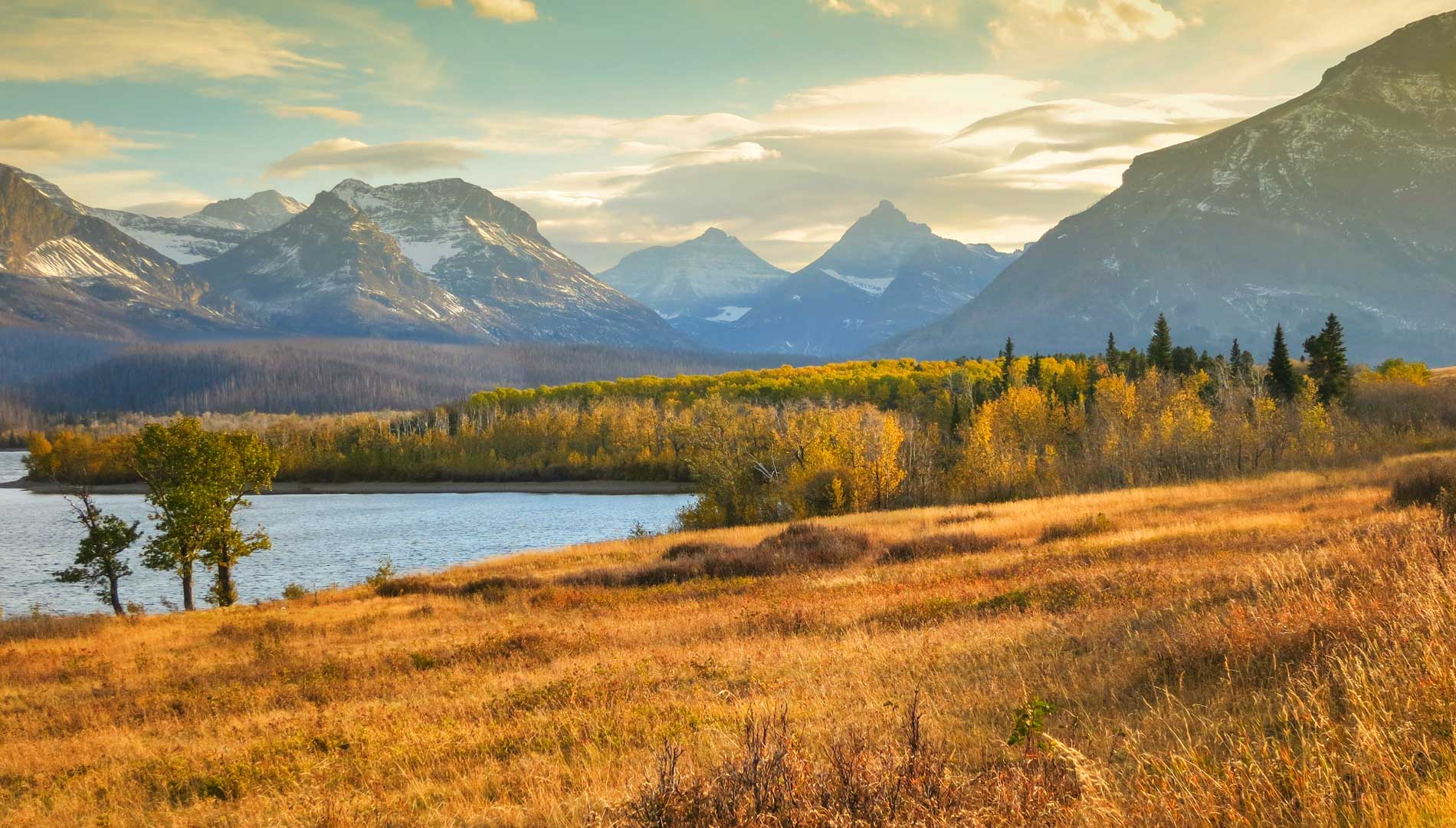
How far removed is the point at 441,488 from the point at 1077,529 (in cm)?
13426

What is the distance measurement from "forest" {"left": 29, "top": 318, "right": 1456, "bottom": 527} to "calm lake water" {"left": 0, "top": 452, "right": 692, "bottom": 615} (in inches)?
383

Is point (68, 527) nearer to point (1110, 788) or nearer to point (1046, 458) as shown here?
point (1046, 458)

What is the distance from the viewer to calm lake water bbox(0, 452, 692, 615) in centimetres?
6366

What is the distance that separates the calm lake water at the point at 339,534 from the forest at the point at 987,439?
9.74 m

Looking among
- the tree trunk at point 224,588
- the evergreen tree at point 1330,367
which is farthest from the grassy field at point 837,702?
the evergreen tree at point 1330,367

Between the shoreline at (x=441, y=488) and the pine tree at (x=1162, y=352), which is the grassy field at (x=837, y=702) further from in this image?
the shoreline at (x=441, y=488)

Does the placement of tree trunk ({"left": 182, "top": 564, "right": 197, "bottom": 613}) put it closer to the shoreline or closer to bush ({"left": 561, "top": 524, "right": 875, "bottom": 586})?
bush ({"left": 561, "top": 524, "right": 875, "bottom": 586})

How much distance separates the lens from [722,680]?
15.4 m

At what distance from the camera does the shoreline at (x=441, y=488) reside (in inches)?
5595

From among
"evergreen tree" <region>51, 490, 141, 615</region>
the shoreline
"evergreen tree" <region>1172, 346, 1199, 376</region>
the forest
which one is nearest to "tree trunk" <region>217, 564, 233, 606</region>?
"evergreen tree" <region>51, 490, 141, 615</region>

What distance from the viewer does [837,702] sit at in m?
12.7

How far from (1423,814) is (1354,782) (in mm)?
619

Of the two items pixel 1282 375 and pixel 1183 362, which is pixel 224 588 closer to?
pixel 1282 375

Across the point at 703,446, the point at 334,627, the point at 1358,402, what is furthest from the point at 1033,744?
Answer: the point at 1358,402
